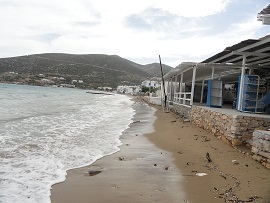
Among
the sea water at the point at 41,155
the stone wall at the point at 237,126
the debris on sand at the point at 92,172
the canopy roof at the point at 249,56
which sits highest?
the canopy roof at the point at 249,56

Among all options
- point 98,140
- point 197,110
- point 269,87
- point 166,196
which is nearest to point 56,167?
point 166,196

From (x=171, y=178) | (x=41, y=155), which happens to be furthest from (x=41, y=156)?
(x=171, y=178)

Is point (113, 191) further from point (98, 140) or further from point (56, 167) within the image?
point (98, 140)

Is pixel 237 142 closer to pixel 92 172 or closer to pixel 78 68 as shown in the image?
pixel 92 172

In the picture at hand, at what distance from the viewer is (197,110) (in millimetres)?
12852

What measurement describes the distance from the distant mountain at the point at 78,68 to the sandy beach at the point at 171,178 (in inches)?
3379

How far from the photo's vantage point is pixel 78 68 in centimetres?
10400

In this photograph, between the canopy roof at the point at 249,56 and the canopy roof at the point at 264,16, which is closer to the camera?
the canopy roof at the point at 249,56

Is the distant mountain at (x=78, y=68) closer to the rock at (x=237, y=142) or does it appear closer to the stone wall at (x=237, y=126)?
the stone wall at (x=237, y=126)

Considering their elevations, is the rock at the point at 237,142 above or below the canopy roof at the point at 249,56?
below

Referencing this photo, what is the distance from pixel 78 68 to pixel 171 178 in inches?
4017

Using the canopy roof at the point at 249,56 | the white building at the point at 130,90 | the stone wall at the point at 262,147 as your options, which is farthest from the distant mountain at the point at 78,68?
the stone wall at the point at 262,147

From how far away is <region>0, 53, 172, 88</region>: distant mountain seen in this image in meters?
96.3

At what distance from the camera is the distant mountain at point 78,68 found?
9628 centimetres
